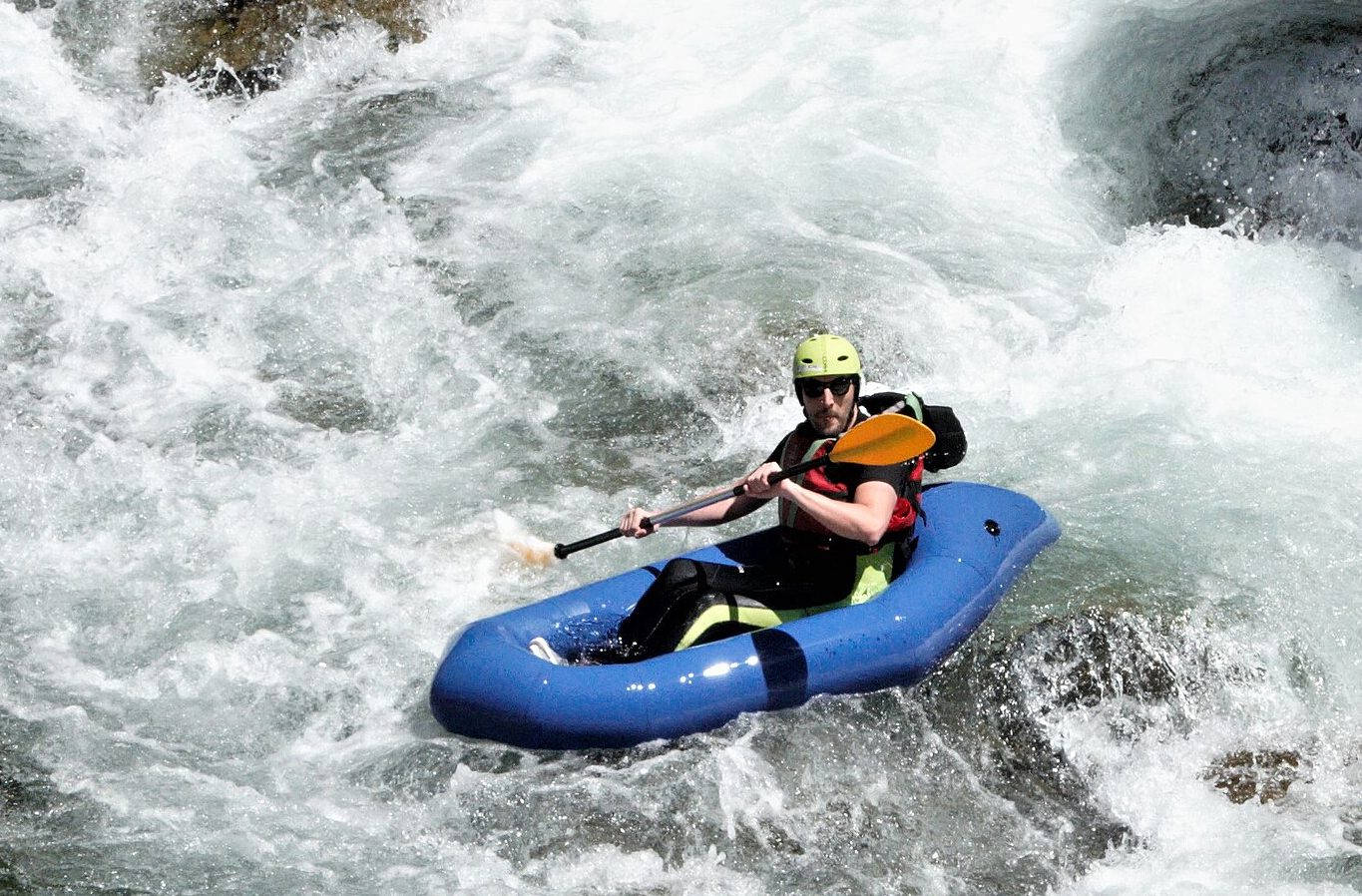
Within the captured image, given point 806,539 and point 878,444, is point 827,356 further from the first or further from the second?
point 806,539

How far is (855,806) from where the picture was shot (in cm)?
446

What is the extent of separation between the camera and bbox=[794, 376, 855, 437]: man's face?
4.64 meters

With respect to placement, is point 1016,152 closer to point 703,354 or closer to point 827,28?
point 827,28

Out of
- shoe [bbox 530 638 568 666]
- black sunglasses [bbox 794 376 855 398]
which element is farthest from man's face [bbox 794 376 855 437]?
shoe [bbox 530 638 568 666]

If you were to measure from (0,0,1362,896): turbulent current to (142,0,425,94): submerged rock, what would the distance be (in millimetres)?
169

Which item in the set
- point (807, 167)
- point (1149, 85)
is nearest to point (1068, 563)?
point (807, 167)

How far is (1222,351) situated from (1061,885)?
376cm

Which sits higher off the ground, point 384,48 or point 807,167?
point 384,48

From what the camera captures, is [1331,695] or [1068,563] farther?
[1068,563]

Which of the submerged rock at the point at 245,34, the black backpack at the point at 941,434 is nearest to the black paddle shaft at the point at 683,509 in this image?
the black backpack at the point at 941,434

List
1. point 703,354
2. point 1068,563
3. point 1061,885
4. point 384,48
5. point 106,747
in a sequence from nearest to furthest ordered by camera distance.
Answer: point 1061,885 < point 106,747 < point 1068,563 < point 703,354 < point 384,48

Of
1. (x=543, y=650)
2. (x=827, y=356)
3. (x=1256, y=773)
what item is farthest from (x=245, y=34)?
(x=1256, y=773)

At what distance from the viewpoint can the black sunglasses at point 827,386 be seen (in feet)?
15.2

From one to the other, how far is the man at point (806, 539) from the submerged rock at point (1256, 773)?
1213 millimetres
